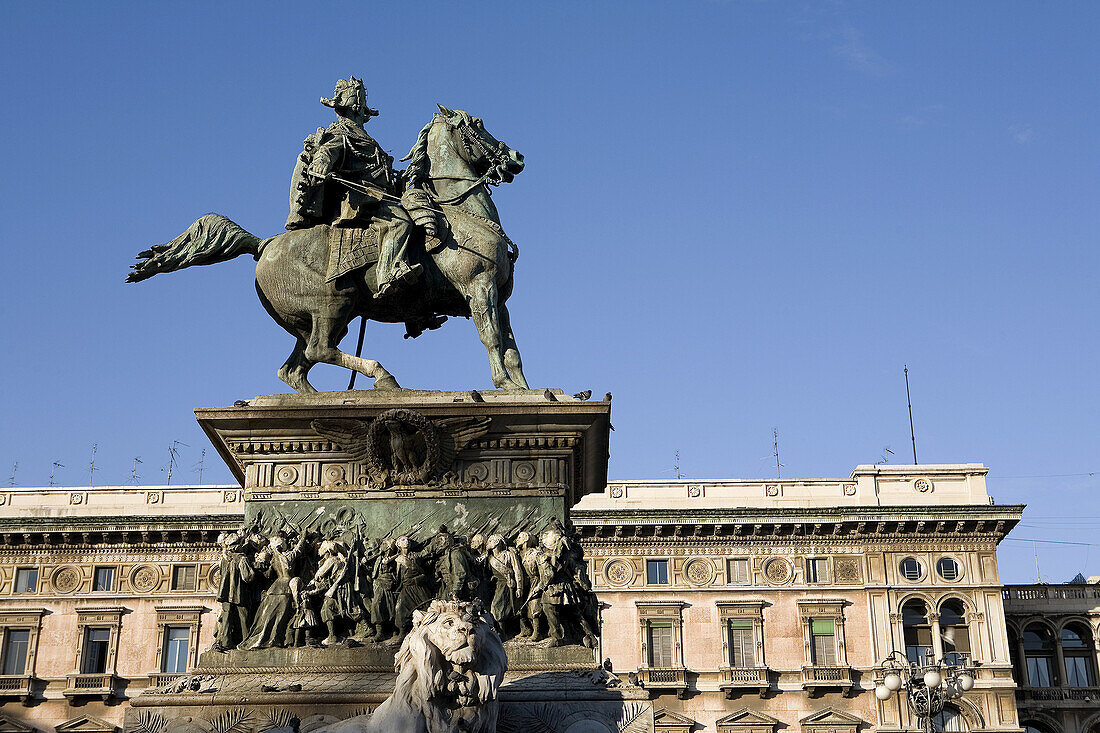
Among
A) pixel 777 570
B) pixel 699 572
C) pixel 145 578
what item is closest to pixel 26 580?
pixel 145 578

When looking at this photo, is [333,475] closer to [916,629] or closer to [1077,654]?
[916,629]

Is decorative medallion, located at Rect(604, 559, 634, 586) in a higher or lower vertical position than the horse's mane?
higher

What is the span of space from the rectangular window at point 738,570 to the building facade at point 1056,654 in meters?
11.7

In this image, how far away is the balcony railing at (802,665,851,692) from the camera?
48844 mm

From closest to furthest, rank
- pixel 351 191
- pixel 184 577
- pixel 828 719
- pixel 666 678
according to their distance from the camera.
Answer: pixel 351 191
pixel 828 719
pixel 666 678
pixel 184 577

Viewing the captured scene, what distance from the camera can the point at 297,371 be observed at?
12.0 m

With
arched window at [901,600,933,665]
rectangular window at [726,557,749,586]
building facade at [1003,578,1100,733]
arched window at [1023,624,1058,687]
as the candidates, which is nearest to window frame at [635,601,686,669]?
rectangular window at [726,557,749,586]

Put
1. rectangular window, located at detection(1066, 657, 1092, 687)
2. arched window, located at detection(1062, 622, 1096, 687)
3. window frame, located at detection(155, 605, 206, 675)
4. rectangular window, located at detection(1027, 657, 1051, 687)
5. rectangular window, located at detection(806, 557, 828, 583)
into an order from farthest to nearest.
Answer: arched window, located at detection(1062, 622, 1096, 687) → rectangular window, located at detection(1066, 657, 1092, 687) → rectangular window, located at detection(1027, 657, 1051, 687) → rectangular window, located at detection(806, 557, 828, 583) → window frame, located at detection(155, 605, 206, 675)

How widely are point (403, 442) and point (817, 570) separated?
139 ft

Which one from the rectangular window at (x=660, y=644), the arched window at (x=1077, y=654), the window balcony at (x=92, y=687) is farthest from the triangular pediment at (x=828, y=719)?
the window balcony at (x=92, y=687)

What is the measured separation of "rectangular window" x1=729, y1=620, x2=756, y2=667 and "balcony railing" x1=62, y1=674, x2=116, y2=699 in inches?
908

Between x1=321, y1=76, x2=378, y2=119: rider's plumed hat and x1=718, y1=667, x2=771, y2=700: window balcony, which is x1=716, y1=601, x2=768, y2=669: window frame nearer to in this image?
x1=718, y1=667, x2=771, y2=700: window balcony

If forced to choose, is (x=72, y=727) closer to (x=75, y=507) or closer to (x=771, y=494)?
(x=75, y=507)

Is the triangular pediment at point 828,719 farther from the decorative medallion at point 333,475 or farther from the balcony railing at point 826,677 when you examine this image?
the decorative medallion at point 333,475
